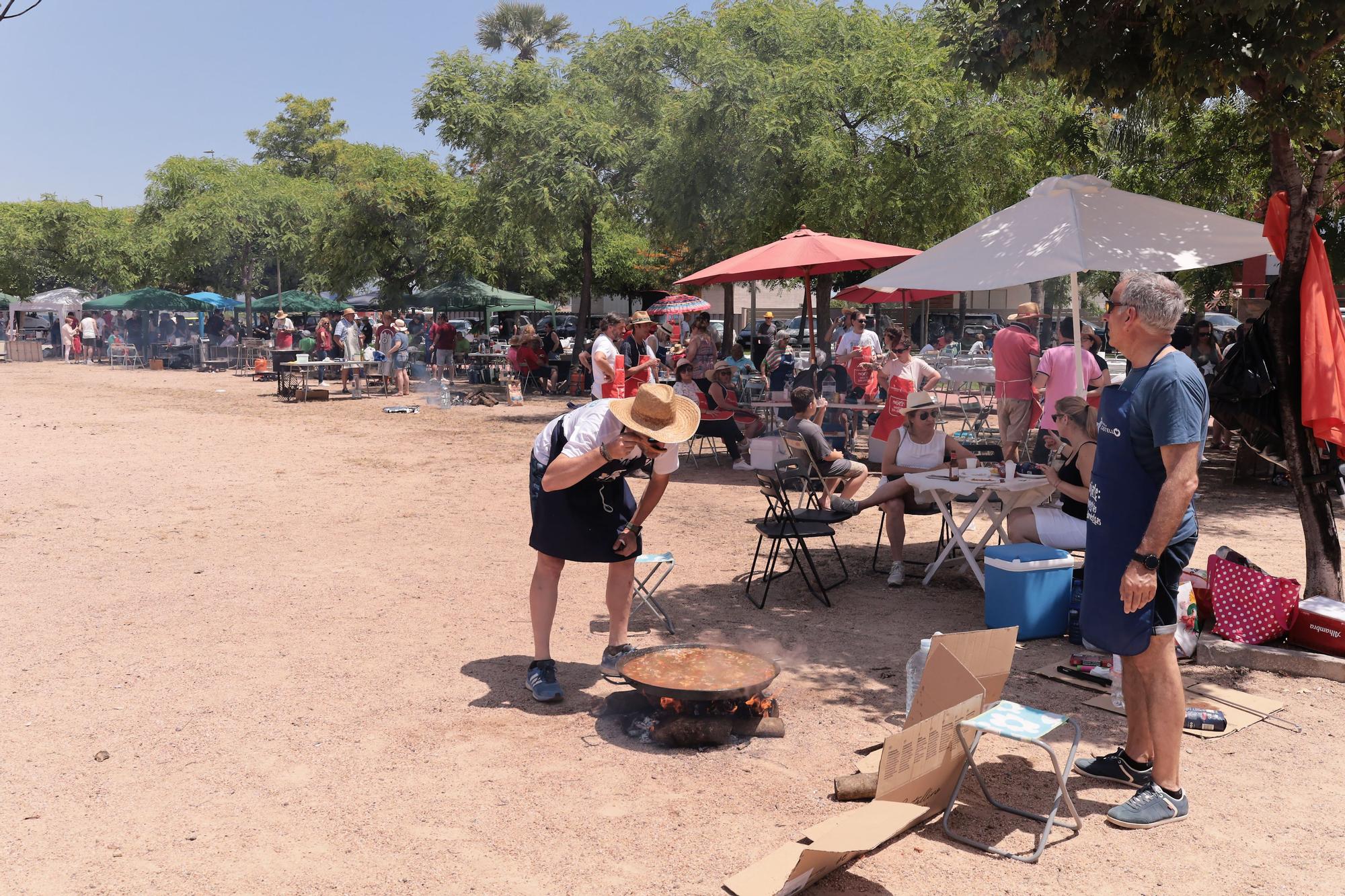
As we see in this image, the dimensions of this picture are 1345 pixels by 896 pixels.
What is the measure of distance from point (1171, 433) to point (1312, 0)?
2.80 m

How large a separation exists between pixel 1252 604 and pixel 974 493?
1.59m

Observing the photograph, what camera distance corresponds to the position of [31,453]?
40.3 ft

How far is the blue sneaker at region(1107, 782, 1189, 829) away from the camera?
3545mm

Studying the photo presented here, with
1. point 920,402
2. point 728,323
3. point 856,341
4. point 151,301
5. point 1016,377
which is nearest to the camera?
point 920,402

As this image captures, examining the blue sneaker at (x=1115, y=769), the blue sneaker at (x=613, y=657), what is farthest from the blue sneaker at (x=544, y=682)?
the blue sneaker at (x=1115, y=769)

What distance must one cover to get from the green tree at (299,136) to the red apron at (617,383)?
51.5 metres

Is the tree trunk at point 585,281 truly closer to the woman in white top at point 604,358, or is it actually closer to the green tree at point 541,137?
the green tree at point 541,137

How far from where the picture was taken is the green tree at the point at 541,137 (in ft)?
58.5

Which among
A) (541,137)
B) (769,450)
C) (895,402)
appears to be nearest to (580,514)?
(895,402)

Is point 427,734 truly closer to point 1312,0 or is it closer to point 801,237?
point 1312,0

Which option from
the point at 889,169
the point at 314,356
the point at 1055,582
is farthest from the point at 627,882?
the point at 314,356

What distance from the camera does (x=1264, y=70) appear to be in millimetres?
5359

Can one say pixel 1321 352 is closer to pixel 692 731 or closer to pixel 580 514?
pixel 692 731

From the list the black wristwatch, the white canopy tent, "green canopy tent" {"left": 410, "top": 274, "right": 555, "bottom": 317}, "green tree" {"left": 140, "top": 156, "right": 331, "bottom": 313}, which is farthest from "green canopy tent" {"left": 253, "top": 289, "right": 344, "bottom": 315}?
the black wristwatch
